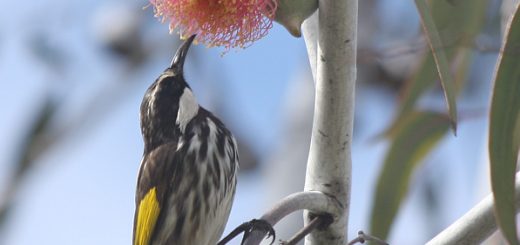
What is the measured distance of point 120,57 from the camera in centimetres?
405

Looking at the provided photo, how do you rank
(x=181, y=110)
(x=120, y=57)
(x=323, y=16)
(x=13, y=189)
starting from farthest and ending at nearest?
(x=120, y=57), (x=13, y=189), (x=181, y=110), (x=323, y=16)

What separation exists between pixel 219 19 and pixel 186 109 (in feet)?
3.05

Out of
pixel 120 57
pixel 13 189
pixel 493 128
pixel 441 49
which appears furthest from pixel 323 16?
pixel 120 57

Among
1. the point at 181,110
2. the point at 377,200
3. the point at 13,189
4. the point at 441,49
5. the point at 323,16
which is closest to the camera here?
the point at 323,16

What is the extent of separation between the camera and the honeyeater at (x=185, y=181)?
2.28 metres

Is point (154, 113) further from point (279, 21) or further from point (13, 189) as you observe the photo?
point (279, 21)

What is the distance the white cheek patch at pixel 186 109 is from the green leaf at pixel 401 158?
59 centimetres

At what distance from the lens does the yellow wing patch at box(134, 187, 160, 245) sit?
7.63ft

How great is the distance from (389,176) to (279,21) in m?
0.78

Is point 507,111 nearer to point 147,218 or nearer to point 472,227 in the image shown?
point 472,227

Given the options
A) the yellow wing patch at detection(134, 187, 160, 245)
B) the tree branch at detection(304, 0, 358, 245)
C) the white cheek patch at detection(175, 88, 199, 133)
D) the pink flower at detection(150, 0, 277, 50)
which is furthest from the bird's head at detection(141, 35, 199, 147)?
the tree branch at detection(304, 0, 358, 245)

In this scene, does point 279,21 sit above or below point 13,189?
below

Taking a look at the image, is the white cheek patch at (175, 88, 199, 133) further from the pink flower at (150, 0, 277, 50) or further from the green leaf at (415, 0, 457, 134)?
the green leaf at (415, 0, 457, 134)

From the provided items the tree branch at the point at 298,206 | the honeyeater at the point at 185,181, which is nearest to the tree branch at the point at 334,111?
the tree branch at the point at 298,206
